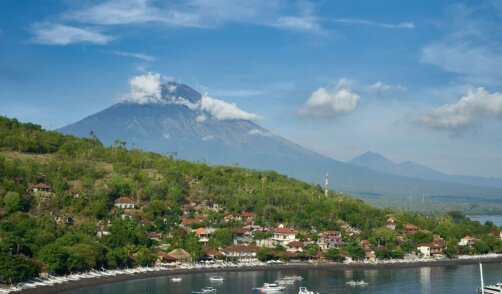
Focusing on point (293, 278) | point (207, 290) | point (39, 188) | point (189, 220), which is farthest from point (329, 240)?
point (39, 188)

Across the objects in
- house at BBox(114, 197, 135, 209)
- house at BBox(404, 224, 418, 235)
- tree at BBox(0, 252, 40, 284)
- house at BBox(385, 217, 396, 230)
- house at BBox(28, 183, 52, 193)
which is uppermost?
house at BBox(28, 183, 52, 193)

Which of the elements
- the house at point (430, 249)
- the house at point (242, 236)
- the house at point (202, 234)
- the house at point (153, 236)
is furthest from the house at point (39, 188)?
the house at point (430, 249)

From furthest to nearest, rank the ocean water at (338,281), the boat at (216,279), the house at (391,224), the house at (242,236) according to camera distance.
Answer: the house at (391,224)
the house at (242,236)
the boat at (216,279)
the ocean water at (338,281)

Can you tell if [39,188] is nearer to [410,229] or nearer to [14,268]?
[14,268]

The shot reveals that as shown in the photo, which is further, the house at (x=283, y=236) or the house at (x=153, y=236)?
the house at (x=283, y=236)

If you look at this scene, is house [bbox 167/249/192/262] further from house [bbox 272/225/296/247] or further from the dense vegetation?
house [bbox 272/225/296/247]

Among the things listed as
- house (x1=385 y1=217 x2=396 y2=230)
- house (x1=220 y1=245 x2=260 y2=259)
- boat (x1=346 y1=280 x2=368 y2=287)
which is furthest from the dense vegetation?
boat (x1=346 y1=280 x2=368 y2=287)

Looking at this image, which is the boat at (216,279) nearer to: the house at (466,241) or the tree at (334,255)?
the tree at (334,255)
